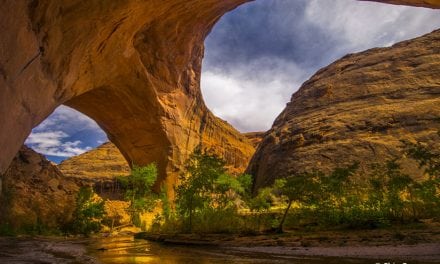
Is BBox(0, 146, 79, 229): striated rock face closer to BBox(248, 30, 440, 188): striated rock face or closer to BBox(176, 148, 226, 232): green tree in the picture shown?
BBox(176, 148, 226, 232): green tree

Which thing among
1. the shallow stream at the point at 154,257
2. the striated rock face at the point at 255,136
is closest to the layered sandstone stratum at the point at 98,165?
the striated rock face at the point at 255,136

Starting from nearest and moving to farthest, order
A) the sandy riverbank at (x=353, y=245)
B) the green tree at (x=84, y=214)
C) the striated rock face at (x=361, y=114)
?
1. the sandy riverbank at (x=353, y=245)
2. the green tree at (x=84, y=214)
3. the striated rock face at (x=361, y=114)

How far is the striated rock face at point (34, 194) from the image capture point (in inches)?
583

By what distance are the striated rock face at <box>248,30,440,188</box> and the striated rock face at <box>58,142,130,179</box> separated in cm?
2392

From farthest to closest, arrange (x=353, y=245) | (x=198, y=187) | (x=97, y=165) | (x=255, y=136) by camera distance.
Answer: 1. (x=255, y=136)
2. (x=97, y=165)
3. (x=198, y=187)
4. (x=353, y=245)

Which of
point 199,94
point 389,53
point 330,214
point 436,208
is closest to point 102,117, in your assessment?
point 199,94

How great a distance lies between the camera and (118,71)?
19.2 m

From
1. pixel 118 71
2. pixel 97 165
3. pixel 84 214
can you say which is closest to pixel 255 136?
pixel 97 165

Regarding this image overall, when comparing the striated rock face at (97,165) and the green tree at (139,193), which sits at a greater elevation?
the striated rock face at (97,165)

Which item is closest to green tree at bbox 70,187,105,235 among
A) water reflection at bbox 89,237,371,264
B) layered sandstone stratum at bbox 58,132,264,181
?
water reflection at bbox 89,237,371,264

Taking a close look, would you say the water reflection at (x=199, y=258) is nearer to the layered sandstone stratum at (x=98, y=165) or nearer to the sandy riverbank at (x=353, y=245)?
the sandy riverbank at (x=353, y=245)

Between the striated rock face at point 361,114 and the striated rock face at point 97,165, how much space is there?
23.9 meters

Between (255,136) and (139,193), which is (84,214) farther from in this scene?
(255,136)

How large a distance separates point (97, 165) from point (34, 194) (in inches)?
1366
